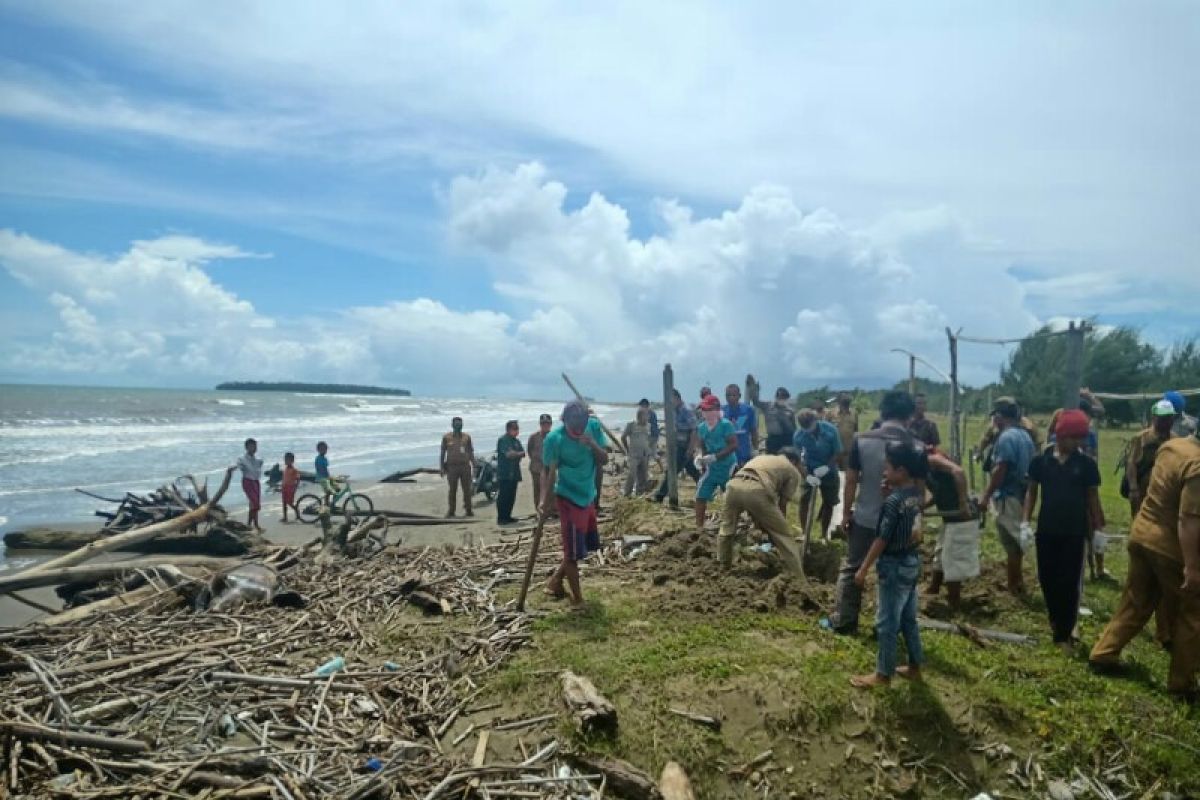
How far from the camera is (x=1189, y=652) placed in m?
5.41

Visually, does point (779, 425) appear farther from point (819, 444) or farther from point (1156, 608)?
point (1156, 608)

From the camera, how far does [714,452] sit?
33.1 ft

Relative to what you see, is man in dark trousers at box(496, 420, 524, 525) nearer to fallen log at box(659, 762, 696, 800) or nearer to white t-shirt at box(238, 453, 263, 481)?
white t-shirt at box(238, 453, 263, 481)

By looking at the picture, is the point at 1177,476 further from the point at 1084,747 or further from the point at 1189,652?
the point at 1084,747

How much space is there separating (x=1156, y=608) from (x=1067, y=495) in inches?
41.6

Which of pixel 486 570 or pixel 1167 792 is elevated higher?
pixel 486 570

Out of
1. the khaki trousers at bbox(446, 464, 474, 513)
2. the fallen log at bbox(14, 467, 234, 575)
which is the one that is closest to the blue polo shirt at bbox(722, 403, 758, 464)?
the khaki trousers at bbox(446, 464, 474, 513)

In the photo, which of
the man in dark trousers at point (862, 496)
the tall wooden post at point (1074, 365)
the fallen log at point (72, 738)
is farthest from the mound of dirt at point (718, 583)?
the fallen log at point (72, 738)

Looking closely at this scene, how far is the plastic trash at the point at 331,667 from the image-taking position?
5746 millimetres

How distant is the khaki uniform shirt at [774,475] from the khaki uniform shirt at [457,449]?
26.6 feet

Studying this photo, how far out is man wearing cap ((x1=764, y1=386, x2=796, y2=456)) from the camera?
12172mm

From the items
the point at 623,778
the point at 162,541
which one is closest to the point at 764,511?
the point at 623,778

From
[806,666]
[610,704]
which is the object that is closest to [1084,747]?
[806,666]

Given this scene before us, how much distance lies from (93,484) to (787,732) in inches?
917
